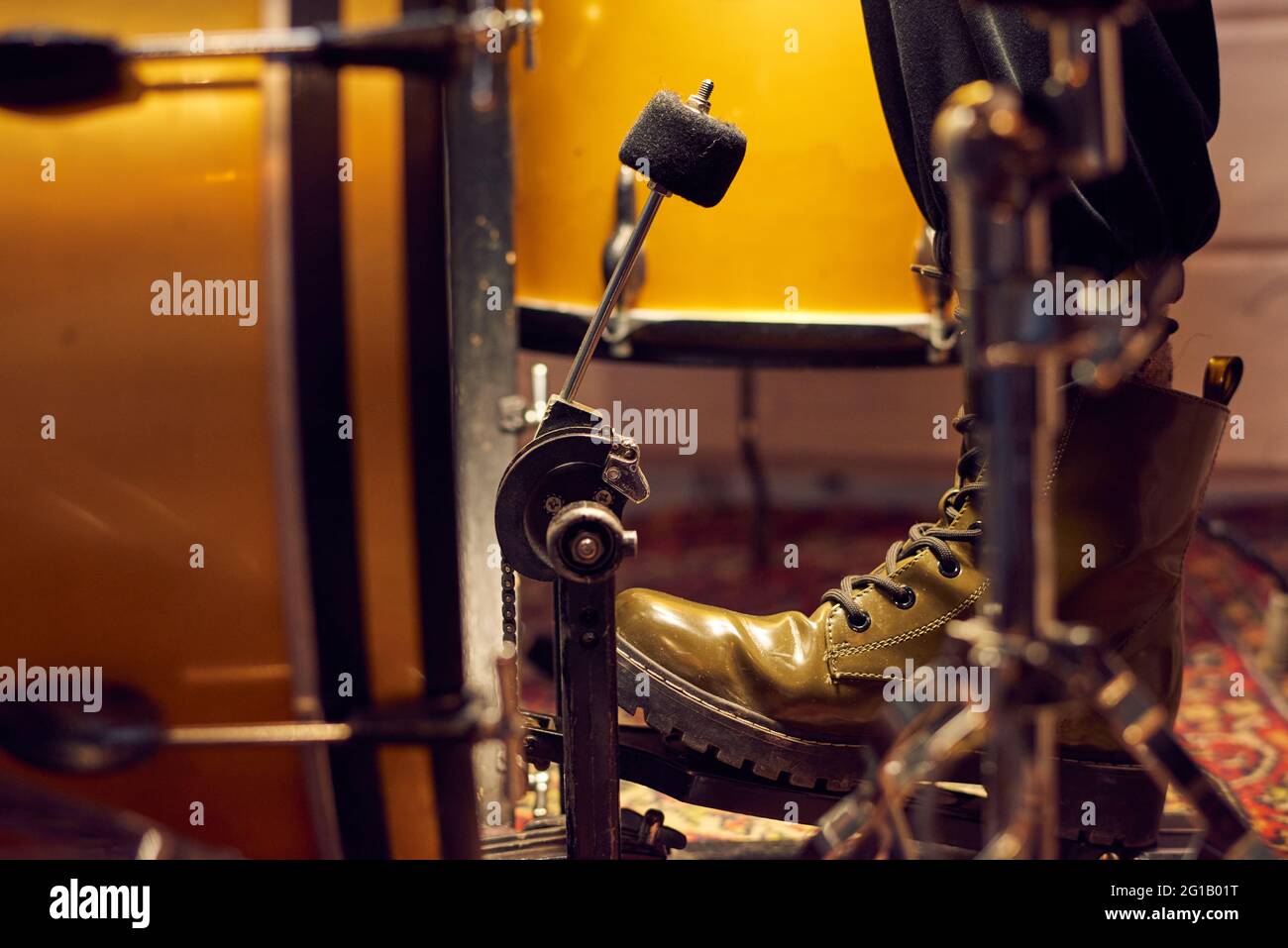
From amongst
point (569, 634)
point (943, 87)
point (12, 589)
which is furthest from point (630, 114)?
point (12, 589)

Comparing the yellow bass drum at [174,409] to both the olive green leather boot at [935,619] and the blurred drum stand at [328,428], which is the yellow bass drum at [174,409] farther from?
the olive green leather boot at [935,619]

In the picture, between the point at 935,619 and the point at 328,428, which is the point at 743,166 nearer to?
the point at 935,619

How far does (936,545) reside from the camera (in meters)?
0.71

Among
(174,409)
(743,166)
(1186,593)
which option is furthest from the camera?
(1186,593)

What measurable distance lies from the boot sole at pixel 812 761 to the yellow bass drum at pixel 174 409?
218 millimetres

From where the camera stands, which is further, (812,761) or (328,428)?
(812,761)

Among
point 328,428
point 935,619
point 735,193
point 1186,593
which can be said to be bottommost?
point 1186,593

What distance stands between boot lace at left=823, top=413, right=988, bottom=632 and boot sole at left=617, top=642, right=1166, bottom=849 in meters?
0.08

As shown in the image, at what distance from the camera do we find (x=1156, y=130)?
0.68m

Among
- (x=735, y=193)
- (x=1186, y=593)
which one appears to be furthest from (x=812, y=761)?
(x=1186, y=593)

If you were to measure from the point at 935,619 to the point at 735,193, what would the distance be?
46 cm

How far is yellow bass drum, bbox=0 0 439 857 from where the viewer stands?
→ 0.45m
